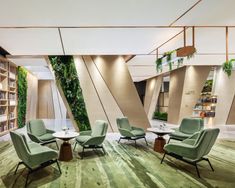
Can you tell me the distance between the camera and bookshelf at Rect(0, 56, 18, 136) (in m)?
7.68

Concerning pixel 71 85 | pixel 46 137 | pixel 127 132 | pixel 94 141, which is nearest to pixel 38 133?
pixel 46 137

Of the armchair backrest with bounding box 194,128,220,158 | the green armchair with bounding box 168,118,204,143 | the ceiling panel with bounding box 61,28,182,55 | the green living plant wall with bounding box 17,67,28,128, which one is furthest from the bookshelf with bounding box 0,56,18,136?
the armchair backrest with bounding box 194,128,220,158

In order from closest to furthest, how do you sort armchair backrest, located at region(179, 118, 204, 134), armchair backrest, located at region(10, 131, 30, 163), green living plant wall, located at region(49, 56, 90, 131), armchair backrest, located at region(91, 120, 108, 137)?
armchair backrest, located at region(10, 131, 30, 163)
armchair backrest, located at region(91, 120, 108, 137)
armchair backrest, located at region(179, 118, 204, 134)
green living plant wall, located at region(49, 56, 90, 131)

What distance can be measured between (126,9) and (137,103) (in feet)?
15.9

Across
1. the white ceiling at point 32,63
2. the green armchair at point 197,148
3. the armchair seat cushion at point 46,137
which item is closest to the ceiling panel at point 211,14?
the green armchair at point 197,148

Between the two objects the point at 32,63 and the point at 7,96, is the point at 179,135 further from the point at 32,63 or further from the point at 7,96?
the point at 32,63

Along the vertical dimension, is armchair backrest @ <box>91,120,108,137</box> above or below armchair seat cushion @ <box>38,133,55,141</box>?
above

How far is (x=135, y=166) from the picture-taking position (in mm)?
4125

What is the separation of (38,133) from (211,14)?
17.6 feet

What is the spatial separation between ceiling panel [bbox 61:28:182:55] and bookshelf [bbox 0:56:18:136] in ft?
10.7

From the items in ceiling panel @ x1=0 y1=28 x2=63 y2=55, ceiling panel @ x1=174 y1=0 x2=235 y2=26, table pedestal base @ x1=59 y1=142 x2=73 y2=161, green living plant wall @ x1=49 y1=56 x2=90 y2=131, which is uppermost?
ceiling panel @ x1=174 y1=0 x2=235 y2=26

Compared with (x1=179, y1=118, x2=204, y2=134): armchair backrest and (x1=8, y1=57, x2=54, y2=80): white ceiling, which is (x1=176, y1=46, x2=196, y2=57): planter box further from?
(x1=8, y1=57, x2=54, y2=80): white ceiling

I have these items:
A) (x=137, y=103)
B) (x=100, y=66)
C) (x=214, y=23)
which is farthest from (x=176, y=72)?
(x=214, y=23)

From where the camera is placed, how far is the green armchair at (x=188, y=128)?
5.67 metres
